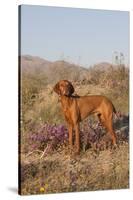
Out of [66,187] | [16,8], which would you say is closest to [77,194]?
[66,187]

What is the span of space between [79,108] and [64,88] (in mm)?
179

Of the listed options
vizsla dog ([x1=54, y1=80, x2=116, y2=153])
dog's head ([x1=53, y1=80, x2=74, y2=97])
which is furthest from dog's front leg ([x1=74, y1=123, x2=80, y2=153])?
dog's head ([x1=53, y1=80, x2=74, y2=97])

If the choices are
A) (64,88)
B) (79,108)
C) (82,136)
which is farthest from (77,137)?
(64,88)

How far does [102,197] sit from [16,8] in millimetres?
1352

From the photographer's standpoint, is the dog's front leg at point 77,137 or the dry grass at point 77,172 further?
the dog's front leg at point 77,137

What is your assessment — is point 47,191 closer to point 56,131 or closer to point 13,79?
point 56,131

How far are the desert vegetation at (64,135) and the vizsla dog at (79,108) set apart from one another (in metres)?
0.03

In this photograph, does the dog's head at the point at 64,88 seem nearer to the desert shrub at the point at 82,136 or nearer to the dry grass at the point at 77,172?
the desert shrub at the point at 82,136

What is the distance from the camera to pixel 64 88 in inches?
145

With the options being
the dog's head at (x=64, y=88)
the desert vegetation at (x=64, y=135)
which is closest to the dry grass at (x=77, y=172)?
the desert vegetation at (x=64, y=135)

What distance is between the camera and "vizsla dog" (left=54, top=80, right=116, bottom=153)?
12.1ft

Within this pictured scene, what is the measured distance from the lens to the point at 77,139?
3729 mm

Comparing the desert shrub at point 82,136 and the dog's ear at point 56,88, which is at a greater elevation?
the dog's ear at point 56,88

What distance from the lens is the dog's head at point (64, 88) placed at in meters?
3.66
